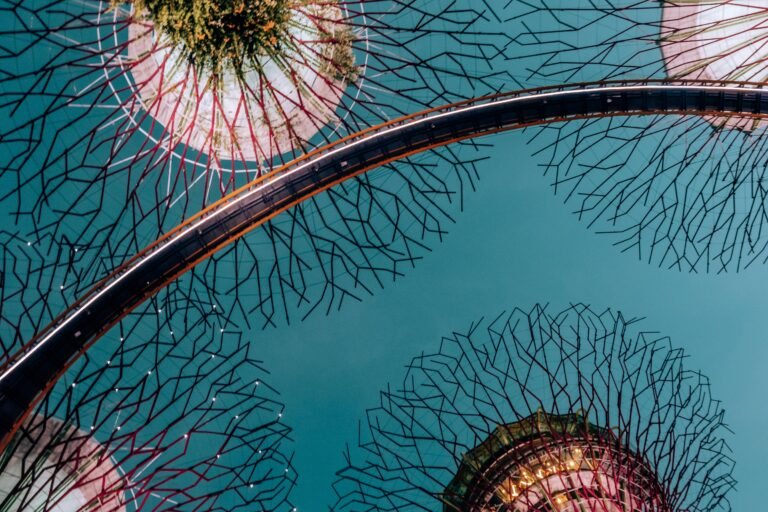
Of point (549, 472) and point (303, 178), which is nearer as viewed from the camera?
point (303, 178)

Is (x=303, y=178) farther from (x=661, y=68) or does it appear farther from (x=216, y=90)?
(x=661, y=68)

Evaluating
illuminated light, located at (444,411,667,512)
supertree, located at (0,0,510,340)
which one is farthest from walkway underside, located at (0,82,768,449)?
illuminated light, located at (444,411,667,512)

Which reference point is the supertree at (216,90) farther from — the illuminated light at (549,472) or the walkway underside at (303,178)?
the illuminated light at (549,472)

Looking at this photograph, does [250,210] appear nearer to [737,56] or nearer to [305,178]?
[305,178]

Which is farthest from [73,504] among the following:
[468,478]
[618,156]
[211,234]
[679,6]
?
[679,6]

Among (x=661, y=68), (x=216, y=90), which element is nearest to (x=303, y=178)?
(x=216, y=90)

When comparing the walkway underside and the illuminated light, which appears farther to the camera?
the illuminated light

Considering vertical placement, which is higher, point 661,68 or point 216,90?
point 661,68

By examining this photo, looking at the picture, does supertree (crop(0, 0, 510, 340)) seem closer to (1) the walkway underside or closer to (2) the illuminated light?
(1) the walkway underside
